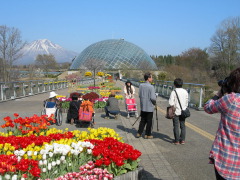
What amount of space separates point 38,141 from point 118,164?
5.25ft

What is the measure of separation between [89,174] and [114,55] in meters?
87.1

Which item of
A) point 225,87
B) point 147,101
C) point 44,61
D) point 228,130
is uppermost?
point 44,61

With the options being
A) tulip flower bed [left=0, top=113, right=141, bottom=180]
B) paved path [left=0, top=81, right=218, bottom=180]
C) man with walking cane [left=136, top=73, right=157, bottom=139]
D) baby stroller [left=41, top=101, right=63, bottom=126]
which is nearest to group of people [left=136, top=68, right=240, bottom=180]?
tulip flower bed [left=0, top=113, right=141, bottom=180]

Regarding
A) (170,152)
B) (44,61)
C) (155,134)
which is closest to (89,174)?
(170,152)

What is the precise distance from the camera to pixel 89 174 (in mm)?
3344

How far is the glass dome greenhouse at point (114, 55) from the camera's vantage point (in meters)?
85.6

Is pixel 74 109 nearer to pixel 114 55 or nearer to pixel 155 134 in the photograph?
pixel 155 134

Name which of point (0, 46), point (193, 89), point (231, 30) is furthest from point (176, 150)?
point (231, 30)

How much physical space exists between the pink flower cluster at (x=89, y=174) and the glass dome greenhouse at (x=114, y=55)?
79003mm

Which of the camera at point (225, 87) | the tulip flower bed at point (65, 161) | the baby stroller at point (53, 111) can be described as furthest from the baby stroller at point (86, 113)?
the camera at point (225, 87)

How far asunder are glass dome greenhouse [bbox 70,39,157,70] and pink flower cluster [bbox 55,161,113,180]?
259 ft

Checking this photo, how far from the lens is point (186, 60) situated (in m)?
76.2

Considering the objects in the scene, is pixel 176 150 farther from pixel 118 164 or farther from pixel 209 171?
pixel 118 164

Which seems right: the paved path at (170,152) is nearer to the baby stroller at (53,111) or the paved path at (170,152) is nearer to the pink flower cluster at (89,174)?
the baby stroller at (53,111)
